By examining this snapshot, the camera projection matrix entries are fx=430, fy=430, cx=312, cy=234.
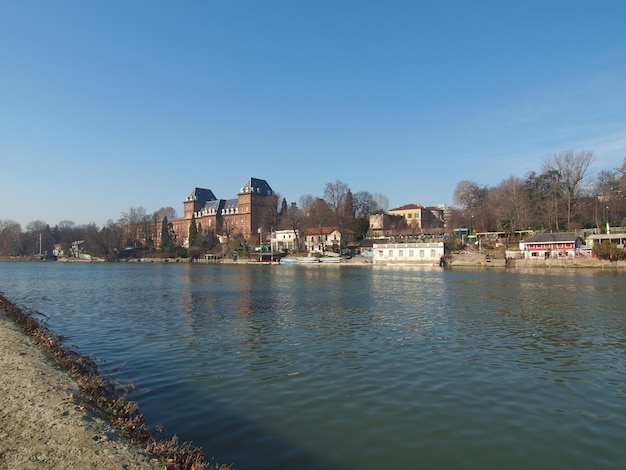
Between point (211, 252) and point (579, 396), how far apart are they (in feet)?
374

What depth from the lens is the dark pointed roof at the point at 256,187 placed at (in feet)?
458

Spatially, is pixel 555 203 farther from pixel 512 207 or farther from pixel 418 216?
pixel 418 216

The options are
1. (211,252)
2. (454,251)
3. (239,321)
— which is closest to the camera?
(239,321)

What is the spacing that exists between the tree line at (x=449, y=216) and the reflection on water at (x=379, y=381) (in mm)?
63492

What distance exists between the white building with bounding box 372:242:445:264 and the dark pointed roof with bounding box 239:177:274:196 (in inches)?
2760

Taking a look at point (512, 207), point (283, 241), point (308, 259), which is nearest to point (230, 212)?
point (283, 241)

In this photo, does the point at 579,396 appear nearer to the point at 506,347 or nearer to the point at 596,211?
the point at 506,347

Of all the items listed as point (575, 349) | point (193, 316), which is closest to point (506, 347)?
point (575, 349)

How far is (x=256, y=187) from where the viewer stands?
141m

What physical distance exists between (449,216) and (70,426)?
377ft

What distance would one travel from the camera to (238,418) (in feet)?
26.2

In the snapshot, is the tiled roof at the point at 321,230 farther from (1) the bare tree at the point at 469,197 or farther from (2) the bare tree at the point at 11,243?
(2) the bare tree at the point at 11,243

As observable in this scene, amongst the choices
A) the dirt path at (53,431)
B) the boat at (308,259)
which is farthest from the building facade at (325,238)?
the dirt path at (53,431)

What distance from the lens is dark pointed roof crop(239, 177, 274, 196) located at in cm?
13950
